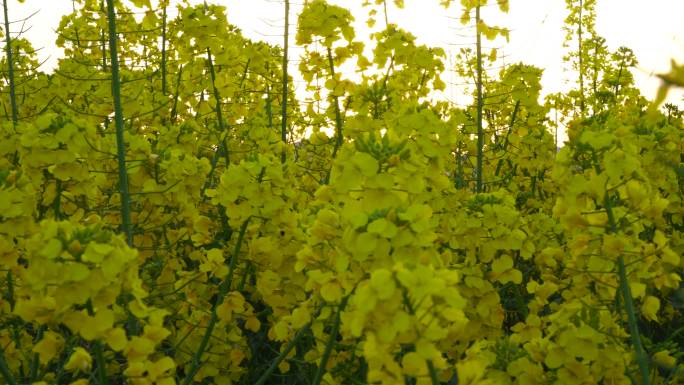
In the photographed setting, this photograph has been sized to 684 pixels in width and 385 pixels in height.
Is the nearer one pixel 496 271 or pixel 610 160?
pixel 610 160

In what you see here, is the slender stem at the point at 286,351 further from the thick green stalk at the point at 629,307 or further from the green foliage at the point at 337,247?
the thick green stalk at the point at 629,307

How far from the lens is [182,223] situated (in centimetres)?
412

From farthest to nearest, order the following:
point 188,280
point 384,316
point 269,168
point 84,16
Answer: point 84,16
point 188,280
point 269,168
point 384,316

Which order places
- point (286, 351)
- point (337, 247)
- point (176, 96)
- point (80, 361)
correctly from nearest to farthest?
point (80, 361)
point (337, 247)
point (286, 351)
point (176, 96)

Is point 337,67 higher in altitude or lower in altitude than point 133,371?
higher

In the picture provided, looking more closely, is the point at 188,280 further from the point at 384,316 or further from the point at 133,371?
the point at 384,316


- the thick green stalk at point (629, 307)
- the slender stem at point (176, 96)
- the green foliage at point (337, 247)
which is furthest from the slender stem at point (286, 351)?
the slender stem at point (176, 96)

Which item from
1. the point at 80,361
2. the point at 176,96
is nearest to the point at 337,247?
the point at 80,361

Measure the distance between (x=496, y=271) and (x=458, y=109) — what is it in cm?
189

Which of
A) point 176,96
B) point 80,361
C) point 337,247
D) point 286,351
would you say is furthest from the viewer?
point 176,96

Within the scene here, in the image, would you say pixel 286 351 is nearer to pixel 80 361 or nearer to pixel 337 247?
pixel 337 247

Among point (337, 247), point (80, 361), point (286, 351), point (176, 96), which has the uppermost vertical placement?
point (176, 96)

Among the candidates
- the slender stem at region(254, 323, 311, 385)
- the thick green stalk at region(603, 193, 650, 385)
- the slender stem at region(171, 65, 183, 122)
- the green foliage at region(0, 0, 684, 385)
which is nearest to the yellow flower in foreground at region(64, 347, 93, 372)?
the green foliage at region(0, 0, 684, 385)

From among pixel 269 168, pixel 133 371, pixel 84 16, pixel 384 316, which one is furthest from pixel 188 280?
pixel 84 16
